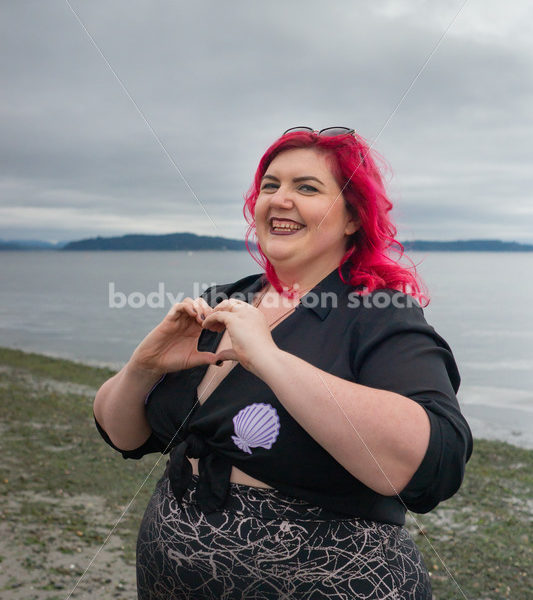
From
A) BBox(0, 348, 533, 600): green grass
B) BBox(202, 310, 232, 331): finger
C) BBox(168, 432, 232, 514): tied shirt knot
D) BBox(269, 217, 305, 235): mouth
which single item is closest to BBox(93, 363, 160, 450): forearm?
BBox(168, 432, 232, 514): tied shirt knot

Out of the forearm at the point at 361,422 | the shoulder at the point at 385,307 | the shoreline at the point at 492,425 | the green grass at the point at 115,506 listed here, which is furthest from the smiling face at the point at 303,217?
the shoreline at the point at 492,425

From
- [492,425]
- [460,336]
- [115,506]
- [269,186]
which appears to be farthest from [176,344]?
[460,336]

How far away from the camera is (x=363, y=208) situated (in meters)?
2.46

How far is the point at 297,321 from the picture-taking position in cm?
231

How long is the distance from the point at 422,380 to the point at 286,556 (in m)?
0.70

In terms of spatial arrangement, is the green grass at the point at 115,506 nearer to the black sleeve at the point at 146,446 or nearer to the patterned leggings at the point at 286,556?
the black sleeve at the point at 146,446

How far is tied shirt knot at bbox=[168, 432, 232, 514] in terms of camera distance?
221 centimetres

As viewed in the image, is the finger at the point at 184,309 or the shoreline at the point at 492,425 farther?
the shoreline at the point at 492,425

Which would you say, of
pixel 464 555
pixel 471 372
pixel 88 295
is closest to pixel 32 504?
pixel 464 555

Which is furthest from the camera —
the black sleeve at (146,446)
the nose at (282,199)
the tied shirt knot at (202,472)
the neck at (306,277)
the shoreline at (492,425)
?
the shoreline at (492,425)

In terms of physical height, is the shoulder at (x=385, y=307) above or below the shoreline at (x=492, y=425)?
above

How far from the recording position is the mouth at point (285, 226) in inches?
96.7

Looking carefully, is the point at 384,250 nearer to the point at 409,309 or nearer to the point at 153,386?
the point at 409,309

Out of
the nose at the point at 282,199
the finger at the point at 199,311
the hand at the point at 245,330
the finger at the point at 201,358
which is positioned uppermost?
the nose at the point at 282,199
